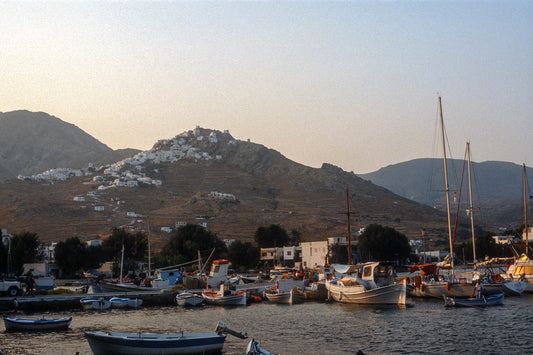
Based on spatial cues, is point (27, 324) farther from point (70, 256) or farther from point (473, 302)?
point (70, 256)

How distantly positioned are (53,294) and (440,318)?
38412mm

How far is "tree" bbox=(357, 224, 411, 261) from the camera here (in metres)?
103

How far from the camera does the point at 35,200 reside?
184 meters

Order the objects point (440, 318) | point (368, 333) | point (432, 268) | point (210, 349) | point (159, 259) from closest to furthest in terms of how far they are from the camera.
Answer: point (210, 349)
point (368, 333)
point (440, 318)
point (432, 268)
point (159, 259)

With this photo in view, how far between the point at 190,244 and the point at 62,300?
1898 inches

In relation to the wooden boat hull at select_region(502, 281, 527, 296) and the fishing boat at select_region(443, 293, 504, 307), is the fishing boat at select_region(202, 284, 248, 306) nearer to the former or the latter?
the fishing boat at select_region(443, 293, 504, 307)

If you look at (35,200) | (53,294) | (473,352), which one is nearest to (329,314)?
(473,352)

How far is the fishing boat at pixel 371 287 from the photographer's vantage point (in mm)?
48062

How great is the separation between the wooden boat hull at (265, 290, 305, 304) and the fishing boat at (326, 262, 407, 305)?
3.66 m

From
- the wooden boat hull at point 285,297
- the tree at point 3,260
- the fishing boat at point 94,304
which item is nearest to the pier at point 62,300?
the fishing boat at point 94,304

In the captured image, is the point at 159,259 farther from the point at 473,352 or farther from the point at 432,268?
the point at 473,352

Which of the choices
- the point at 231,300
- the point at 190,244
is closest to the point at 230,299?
the point at 231,300

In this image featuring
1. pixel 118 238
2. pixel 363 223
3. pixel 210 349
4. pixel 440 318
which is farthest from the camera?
pixel 363 223

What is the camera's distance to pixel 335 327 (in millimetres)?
36844
